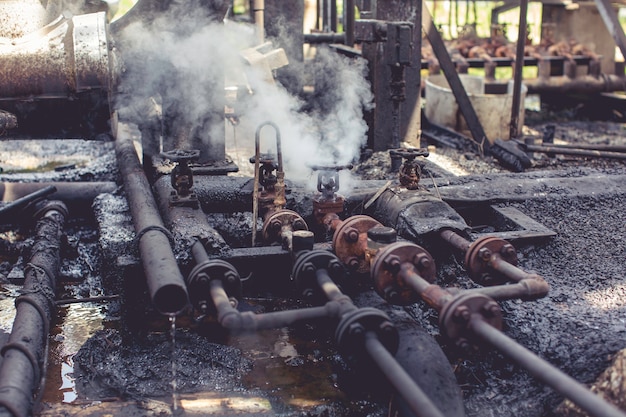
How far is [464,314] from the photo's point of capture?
294 centimetres

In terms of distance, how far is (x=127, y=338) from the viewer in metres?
4.20

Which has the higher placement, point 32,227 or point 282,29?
point 282,29

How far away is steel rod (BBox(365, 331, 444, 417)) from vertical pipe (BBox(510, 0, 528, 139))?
5.01 m

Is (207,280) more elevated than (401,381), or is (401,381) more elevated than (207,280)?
(207,280)

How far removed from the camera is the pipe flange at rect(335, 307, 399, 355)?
9.92 ft

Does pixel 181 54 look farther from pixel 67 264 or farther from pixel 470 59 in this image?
pixel 470 59

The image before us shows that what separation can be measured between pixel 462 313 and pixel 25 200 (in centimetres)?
429

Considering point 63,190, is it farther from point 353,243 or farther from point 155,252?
point 353,243

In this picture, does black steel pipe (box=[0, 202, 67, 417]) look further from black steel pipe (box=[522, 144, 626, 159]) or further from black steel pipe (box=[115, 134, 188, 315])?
black steel pipe (box=[522, 144, 626, 159])

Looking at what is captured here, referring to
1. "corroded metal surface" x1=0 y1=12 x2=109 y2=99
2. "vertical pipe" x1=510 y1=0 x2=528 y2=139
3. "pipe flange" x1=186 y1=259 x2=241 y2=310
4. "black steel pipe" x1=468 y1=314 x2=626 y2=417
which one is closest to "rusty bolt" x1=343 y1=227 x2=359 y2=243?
"pipe flange" x1=186 y1=259 x2=241 y2=310

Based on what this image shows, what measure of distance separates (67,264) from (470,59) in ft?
20.7

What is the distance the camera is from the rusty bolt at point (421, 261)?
3418 millimetres

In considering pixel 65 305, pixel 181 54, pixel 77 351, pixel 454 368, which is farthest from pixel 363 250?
pixel 181 54

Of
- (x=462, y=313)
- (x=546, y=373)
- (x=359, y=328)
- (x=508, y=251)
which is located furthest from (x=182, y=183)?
(x=546, y=373)
